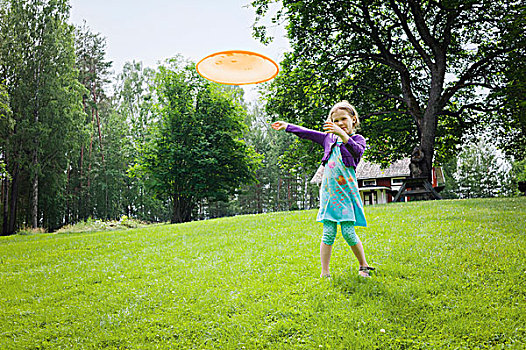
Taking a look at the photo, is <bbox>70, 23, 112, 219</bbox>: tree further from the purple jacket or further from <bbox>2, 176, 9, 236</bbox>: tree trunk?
the purple jacket

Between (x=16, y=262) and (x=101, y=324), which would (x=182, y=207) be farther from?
(x=101, y=324)

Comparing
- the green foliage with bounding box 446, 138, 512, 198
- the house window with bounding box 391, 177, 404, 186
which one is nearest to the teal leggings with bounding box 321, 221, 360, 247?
the house window with bounding box 391, 177, 404, 186

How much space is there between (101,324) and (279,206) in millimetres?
52402

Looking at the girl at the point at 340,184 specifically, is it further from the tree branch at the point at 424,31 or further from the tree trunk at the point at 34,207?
the tree trunk at the point at 34,207

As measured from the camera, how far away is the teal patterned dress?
15.9 feet

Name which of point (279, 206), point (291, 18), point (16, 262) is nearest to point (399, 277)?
point (16, 262)

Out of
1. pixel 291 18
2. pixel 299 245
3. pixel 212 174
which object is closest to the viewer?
pixel 299 245

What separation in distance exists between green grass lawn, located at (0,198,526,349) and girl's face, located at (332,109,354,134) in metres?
2.10

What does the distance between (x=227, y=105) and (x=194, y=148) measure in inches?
190

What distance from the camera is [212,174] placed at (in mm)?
27016

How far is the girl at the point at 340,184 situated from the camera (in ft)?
15.8

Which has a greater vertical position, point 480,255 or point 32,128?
point 32,128

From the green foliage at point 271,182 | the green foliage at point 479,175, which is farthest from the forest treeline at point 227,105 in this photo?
the green foliage at point 479,175

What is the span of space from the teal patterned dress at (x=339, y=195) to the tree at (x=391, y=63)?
13.3 meters
